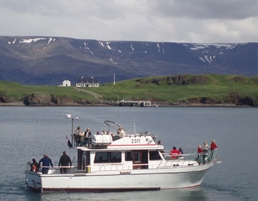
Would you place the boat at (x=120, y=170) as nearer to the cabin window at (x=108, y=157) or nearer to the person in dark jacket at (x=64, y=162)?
the cabin window at (x=108, y=157)

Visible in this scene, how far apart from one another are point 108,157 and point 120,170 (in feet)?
4.01

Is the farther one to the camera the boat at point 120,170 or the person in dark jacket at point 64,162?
the person in dark jacket at point 64,162

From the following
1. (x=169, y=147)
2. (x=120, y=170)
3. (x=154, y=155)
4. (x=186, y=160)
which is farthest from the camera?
(x=169, y=147)

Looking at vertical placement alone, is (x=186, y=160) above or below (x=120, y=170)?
above

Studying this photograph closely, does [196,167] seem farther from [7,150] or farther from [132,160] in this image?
[7,150]

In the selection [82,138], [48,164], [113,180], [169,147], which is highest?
[82,138]

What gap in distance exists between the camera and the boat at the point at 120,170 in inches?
1566

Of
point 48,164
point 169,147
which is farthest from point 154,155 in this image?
point 169,147

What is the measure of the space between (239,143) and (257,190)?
32.1 metres

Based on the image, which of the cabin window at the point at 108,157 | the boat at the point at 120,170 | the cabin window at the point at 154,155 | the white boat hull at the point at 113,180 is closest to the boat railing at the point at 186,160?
the boat at the point at 120,170

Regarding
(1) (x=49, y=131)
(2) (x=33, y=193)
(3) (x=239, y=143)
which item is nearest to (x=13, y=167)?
(2) (x=33, y=193)

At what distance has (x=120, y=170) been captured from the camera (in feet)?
132

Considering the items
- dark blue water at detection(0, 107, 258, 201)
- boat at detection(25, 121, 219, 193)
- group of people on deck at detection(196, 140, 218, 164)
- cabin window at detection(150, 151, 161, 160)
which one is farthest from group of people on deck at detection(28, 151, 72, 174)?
group of people on deck at detection(196, 140, 218, 164)

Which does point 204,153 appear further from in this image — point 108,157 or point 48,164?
point 48,164
